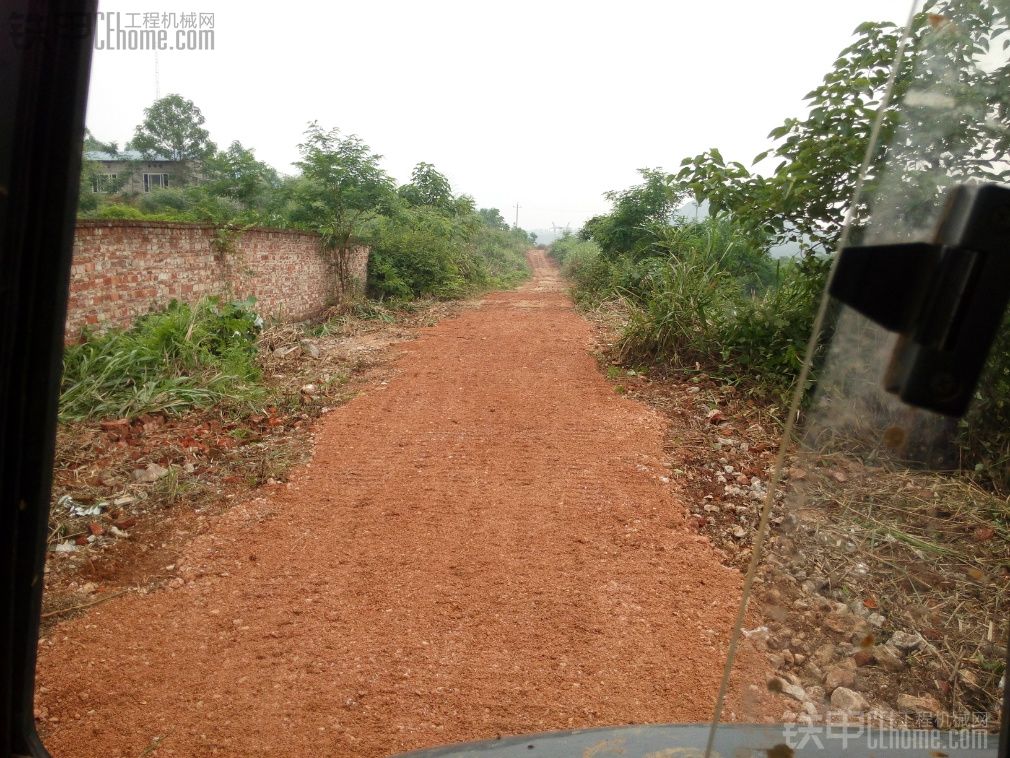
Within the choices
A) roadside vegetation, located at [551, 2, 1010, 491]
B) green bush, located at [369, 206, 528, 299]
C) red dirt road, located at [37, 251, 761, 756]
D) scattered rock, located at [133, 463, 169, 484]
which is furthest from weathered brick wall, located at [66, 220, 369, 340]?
roadside vegetation, located at [551, 2, 1010, 491]

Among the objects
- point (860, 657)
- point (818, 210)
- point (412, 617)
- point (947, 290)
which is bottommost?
point (412, 617)

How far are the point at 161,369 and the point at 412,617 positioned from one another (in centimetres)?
444

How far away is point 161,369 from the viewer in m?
6.15

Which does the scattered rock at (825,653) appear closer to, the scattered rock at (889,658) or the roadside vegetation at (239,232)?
the scattered rock at (889,658)

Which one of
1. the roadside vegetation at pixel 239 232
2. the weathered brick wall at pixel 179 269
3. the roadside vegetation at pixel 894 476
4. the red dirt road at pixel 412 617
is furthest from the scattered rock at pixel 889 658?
the weathered brick wall at pixel 179 269

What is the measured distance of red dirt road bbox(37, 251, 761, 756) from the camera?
8.03 feet

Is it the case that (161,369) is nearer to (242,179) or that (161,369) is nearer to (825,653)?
(825,653)

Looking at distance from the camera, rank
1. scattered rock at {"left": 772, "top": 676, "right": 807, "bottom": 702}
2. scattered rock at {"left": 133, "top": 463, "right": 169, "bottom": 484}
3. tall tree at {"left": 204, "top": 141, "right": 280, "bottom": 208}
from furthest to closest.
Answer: tall tree at {"left": 204, "top": 141, "right": 280, "bottom": 208} < scattered rock at {"left": 133, "top": 463, "right": 169, "bottom": 484} < scattered rock at {"left": 772, "top": 676, "right": 807, "bottom": 702}

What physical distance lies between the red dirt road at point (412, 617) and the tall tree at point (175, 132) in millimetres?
28030

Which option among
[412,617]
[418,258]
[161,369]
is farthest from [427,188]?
[412,617]

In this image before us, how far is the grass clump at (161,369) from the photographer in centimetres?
542

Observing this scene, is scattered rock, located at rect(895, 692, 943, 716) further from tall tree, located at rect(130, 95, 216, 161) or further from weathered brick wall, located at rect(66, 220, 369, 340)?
tall tree, located at rect(130, 95, 216, 161)

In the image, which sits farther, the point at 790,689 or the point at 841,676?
the point at 841,676

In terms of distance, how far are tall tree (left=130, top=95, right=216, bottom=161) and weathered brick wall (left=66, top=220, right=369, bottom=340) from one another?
65.7 feet
